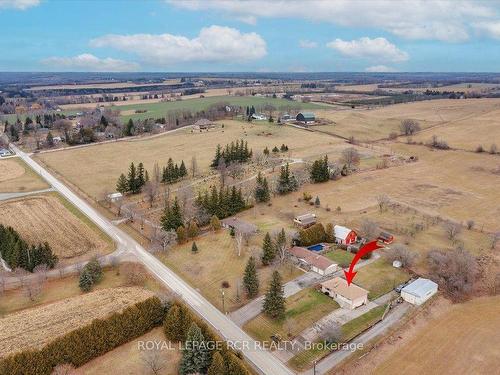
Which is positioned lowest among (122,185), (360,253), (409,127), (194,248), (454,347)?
(454,347)

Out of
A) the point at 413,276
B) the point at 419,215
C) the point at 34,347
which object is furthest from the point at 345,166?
the point at 34,347

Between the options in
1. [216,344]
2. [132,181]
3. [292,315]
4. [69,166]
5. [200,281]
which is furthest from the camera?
[69,166]

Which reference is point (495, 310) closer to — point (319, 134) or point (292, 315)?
point (292, 315)

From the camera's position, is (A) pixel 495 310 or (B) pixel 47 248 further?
(B) pixel 47 248

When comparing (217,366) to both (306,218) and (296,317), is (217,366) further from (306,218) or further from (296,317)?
(306,218)

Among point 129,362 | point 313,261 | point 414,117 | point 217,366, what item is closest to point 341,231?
point 313,261

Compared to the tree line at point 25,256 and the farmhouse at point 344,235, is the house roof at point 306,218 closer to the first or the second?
the farmhouse at point 344,235

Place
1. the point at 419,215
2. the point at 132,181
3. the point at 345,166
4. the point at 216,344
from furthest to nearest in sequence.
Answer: the point at 345,166, the point at 132,181, the point at 419,215, the point at 216,344
